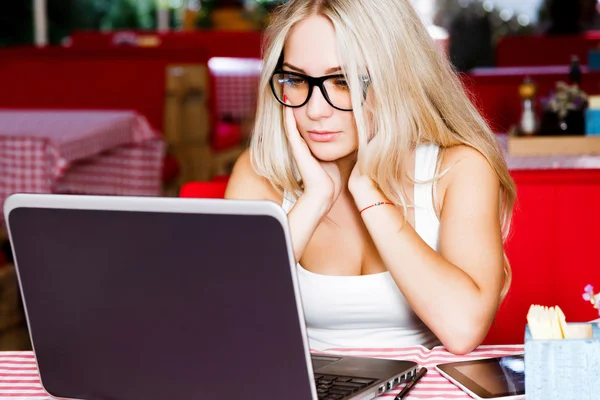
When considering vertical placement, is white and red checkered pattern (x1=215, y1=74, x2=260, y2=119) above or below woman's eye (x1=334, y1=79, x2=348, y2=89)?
below

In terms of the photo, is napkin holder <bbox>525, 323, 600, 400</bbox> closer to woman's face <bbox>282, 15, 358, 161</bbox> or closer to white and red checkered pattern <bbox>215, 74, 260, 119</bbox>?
woman's face <bbox>282, 15, 358, 161</bbox>

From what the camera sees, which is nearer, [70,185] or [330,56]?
[330,56]

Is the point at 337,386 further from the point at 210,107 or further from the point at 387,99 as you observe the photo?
the point at 210,107

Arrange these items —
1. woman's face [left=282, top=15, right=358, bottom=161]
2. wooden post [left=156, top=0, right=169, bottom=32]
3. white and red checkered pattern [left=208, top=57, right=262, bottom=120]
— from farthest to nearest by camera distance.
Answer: wooden post [left=156, top=0, right=169, bottom=32]
white and red checkered pattern [left=208, top=57, right=262, bottom=120]
woman's face [left=282, top=15, right=358, bottom=161]

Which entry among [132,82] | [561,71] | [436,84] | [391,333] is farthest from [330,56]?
[132,82]

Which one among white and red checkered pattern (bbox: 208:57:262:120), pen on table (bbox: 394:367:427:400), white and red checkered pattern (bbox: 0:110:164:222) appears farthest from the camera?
white and red checkered pattern (bbox: 208:57:262:120)

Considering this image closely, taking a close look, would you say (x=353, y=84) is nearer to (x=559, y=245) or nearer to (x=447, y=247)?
(x=447, y=247)

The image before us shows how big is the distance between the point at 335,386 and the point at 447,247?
44 cm

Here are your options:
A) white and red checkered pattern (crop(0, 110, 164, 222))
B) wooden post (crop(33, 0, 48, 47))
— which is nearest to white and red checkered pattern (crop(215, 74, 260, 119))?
wooden post (crop(33, 0, 48, 47))

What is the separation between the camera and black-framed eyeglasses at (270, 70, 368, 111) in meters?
1.47

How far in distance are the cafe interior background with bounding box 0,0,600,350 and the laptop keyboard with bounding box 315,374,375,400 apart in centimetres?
55

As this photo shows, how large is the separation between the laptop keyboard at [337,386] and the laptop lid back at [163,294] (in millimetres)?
154

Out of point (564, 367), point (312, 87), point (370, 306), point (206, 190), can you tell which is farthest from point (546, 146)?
point (564, 367)

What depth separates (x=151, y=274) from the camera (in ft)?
3.20
